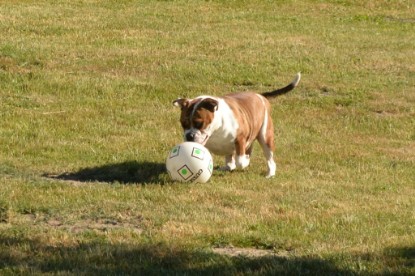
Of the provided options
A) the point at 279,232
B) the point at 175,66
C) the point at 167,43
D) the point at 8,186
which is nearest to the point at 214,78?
the point at 175,66

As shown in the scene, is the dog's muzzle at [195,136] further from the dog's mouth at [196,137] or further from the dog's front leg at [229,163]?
the dog's front leg at [229,163]

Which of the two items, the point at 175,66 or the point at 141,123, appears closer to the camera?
the point at 141,123

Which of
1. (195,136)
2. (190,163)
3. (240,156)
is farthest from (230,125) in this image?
(190,163)

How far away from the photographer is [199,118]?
11.1 m

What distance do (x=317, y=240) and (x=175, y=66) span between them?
11285 mm

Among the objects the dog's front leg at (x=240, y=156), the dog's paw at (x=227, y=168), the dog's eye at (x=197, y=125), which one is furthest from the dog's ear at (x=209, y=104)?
the dog's paw at (x=227, y=168)

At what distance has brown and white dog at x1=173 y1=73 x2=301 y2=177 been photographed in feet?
36.6

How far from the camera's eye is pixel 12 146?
505 inches

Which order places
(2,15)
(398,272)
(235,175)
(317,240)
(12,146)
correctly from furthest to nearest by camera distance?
(2,15) < (12,146) < (235,175) < (317,240) < (398,272)

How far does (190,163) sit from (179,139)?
10.7 ft

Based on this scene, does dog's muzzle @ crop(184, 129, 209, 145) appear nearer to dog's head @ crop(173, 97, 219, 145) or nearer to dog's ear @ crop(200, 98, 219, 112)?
dog's head @ crop(173, 97, 219, 145)

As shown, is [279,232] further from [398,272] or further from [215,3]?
[215,3]

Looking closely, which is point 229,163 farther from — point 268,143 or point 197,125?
point 197,125

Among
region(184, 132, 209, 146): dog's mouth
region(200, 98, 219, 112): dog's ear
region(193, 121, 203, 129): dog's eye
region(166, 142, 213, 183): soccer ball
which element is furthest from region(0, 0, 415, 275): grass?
region(200, 98, 219, 112): dog's ear
